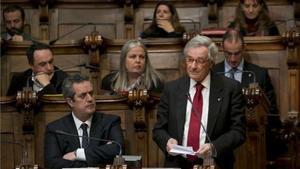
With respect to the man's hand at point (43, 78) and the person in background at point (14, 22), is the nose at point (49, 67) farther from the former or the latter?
the person in background at point (14, 22)

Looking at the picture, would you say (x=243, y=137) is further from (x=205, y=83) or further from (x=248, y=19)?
(x=248, y=19)

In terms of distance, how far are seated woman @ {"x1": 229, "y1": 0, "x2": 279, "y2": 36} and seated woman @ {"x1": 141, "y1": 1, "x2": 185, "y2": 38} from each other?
258 mm

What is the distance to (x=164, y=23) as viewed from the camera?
4125mm

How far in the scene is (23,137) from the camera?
3.27 meters

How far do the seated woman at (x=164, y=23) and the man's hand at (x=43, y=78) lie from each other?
69 centimetres

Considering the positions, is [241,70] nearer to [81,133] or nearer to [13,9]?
[81,133]

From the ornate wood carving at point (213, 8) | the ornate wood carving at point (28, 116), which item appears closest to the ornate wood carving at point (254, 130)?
the ornate wood carving at point (28, 116)

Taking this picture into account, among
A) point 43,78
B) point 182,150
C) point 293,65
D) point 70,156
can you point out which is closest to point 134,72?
point 43,78

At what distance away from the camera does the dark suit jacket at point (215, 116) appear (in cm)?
279

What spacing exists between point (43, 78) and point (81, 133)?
60 centimetres

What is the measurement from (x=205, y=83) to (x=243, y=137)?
218 millimetres

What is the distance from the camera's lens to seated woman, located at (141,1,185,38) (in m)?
4.11

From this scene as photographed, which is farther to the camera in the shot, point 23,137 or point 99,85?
point 99,85

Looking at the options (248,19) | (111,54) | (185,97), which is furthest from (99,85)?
(185,97)
